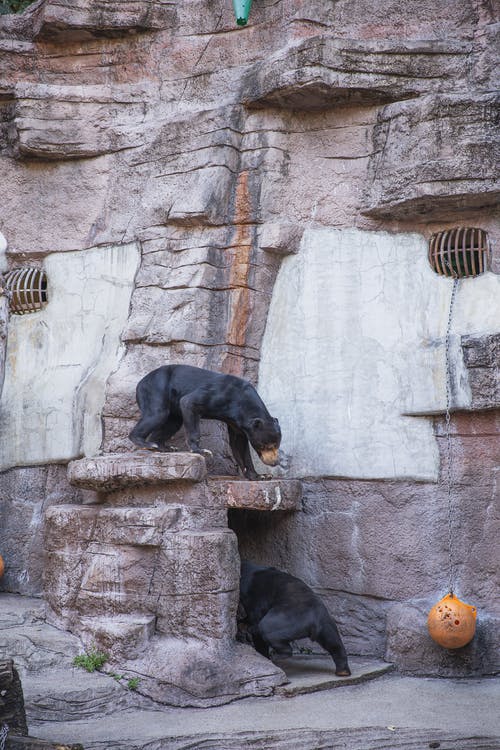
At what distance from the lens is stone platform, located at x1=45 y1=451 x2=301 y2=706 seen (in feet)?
19.8

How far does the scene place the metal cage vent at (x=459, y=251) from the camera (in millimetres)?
7457

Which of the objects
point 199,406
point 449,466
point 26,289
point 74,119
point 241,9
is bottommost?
point 449,466

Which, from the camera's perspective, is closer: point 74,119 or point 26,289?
point 74,119

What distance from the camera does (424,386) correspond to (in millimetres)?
7250

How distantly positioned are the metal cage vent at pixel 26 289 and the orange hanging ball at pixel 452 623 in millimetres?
4277

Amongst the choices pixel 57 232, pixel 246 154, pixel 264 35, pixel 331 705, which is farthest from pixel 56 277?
pixel 331 705

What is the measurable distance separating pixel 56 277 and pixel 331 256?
242cm

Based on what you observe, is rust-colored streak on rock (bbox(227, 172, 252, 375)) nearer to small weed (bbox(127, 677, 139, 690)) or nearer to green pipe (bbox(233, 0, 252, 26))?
green pipe (bbox(233, 0, 252, 26))

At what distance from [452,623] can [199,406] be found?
2.20 meters

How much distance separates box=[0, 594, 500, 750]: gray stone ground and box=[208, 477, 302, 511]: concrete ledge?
1.10 meters

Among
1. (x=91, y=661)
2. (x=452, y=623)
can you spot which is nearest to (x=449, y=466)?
(x=452, y=623)

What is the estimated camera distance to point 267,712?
567 cm

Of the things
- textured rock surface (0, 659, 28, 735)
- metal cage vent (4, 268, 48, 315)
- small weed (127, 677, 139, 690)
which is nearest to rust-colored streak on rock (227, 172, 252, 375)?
metal cage vent (4, 268, 48, 315)

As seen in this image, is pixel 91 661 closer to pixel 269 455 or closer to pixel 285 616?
pixel 285 616
